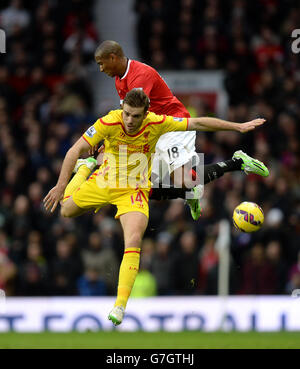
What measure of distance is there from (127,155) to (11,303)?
19.0 ft

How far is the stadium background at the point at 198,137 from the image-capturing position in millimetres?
15273

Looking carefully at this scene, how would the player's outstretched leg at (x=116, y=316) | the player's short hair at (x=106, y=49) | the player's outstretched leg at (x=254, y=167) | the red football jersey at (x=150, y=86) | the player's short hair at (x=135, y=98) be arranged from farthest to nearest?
the player's outstretched leg at (x=254, y=167) → the red football jersey at (x=150, y=86) → the player's short hair at (x=106, y=49) → the player's short hair at (x=135, y=98) → the player's outstretched leg at (x=116, y=316)

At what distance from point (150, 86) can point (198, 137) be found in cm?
611

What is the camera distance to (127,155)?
1021 centimetres

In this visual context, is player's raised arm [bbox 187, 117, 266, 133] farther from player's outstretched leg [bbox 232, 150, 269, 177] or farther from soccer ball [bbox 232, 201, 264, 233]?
soccer ball [bbox 232, 201, 264, 233]

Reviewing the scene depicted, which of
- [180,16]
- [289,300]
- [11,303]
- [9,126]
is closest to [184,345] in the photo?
[289,300]

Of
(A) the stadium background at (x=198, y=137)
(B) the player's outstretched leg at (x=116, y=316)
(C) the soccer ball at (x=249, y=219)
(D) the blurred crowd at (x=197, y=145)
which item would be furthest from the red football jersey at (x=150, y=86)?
(D) the blurred crowd at (x=197, y=145)

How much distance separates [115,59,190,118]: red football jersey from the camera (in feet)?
34.3

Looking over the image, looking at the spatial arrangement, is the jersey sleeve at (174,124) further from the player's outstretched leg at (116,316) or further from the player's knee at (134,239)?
the player's outstretched leg at (116,316)

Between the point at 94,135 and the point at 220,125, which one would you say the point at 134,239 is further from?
the point at 220,125

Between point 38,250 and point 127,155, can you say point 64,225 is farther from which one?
point 127,155

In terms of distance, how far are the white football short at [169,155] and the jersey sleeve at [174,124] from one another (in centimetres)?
82

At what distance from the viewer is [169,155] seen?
11039 mm

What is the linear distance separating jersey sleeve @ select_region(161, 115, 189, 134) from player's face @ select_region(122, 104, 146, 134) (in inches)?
16.3
